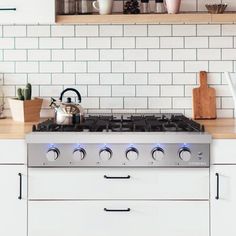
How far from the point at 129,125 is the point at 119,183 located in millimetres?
398

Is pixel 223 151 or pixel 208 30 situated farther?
pixel 208 30

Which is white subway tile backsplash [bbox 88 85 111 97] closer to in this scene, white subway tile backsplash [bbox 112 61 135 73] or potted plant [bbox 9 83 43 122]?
white subway tile backsplash [bbox 112 61 135 73]

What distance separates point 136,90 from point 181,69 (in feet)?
1.00

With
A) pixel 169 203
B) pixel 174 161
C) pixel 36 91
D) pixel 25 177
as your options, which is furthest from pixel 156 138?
pixel 36 91

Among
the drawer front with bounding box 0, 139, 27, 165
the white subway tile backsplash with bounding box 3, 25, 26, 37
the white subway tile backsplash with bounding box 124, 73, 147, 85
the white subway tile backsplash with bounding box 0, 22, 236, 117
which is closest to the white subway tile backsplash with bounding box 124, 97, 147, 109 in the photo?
the white subway tile backsplash with bounding box 0, 22, 236, 117

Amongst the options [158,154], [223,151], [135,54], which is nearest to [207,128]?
[223,151]

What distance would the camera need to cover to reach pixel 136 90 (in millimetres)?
3578

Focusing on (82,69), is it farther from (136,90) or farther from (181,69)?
(181,69)

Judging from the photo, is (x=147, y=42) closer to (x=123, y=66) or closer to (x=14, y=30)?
(x=123, y=66)

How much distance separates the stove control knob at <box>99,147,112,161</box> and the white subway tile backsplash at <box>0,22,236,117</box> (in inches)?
33.9

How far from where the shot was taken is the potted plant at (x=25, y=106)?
11.0 ft

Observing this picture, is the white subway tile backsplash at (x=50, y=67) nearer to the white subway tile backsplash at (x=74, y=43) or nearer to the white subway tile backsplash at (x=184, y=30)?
the white subway tile backsplash at (x=74, y=43)

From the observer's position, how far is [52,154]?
108 inches

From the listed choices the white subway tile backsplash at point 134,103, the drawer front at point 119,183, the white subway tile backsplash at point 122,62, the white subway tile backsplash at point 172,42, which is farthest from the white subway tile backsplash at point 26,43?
the drawer front at point 119,183
